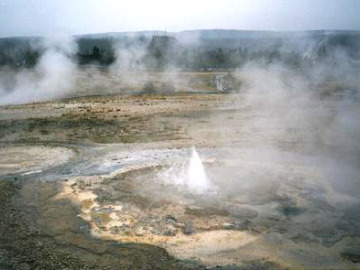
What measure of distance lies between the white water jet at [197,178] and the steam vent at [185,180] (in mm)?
43

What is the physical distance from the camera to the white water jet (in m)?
9.37

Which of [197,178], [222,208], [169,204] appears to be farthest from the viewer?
[197,178]

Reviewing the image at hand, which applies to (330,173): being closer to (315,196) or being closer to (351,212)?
(315,196)

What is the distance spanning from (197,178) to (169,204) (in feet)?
5.24

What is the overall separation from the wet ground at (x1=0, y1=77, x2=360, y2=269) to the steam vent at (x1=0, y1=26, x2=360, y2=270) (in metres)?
0.03

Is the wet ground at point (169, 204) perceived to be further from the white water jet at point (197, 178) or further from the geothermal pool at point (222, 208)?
the white water jet at point (197, 178)

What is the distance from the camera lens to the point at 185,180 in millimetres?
9953

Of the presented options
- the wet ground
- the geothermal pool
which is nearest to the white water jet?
the geothermal pool

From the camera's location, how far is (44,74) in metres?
29.8

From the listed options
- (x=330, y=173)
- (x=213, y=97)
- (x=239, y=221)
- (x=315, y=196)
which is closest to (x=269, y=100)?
(x=213, y=97)

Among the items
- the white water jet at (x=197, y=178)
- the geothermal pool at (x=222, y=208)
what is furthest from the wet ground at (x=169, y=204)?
the white water jet at (x=197, y=178)

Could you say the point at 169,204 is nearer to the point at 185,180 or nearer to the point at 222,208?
the point at 222,208

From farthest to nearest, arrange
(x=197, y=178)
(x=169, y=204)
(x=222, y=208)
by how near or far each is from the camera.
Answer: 1. (x=197, y=178)
2. (x=169, y=204)
3. (x=222, y=208)

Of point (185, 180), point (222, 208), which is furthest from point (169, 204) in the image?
point (185, 180)
